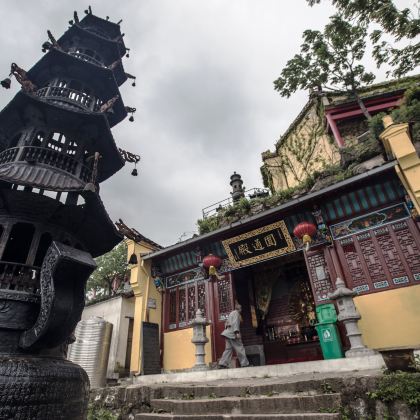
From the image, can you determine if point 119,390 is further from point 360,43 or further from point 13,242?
point 360,43

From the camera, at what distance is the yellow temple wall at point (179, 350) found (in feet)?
32.8

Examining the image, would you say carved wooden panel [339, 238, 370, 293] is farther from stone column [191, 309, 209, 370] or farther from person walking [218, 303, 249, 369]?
stone column [191, 309, 209, 370]

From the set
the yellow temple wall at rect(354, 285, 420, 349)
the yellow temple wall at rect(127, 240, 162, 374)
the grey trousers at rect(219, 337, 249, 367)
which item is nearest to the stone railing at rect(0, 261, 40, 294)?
the grey trousers at rect(219, 337, 249, 367)

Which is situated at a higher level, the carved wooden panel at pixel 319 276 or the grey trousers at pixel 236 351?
the carved wooden panel at pixel 319 276

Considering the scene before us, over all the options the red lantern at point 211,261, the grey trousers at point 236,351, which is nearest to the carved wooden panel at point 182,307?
the red lantern at point 211,261

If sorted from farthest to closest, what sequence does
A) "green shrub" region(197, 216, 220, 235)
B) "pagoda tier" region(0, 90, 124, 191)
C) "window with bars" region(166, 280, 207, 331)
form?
"green shrub" region(197, 216, 220, 235)
"window with bars" region(166, 280, 207, 331)
"pagoda tier" region(0, 90, 124, 191)

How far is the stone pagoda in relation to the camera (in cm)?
379

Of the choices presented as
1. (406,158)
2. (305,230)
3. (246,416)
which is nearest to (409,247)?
(406,158)

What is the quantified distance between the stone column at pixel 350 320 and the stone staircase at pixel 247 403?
210 centimetres

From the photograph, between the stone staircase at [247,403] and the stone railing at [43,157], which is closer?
the stone staircase at [247,403]

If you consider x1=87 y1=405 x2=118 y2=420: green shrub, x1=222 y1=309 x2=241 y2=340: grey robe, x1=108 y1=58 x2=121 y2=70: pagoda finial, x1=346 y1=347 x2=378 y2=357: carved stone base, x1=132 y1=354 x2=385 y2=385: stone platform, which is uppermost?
x1=108 y1=58 x2=121 y2=70: pagoda finial

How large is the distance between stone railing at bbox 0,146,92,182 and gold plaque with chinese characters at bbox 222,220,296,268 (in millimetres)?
5811

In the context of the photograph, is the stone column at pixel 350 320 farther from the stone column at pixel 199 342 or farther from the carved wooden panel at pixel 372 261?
the stone column at pixel 199 342

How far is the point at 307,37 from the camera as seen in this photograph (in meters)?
14.5
